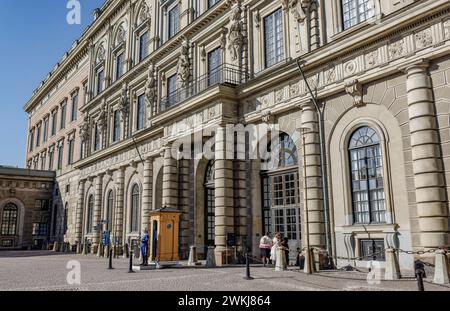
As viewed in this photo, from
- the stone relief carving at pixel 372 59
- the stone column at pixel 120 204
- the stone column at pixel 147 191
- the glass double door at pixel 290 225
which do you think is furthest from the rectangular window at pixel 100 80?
the stone relief carving at pixel 372 59

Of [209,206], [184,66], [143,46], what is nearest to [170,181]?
[209,206]

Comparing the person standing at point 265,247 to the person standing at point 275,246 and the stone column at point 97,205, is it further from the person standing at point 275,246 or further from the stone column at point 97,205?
the stone column at point 97,205

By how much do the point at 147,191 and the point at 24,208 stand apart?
29716mm

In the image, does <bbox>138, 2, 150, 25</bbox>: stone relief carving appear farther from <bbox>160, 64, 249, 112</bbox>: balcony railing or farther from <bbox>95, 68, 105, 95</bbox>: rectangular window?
<bbox>160, 64, 249, 112</bbox>: balcony railing

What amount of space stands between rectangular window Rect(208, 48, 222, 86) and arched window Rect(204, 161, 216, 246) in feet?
15.7

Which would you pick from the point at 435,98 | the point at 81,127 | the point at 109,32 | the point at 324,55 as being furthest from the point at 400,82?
the point at 81,127

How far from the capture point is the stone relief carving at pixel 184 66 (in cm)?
2534

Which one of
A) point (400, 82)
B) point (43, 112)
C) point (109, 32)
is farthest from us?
point (43, 112)

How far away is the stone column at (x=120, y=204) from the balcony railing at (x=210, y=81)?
7656 millimetres

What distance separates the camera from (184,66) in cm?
2545

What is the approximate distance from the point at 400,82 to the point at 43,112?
5409 cm

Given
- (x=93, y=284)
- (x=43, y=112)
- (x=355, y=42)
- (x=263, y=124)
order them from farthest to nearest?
(x=43, y=112) → (x=263, y=124) → (x=355, y=42) → (x=93, y=284)

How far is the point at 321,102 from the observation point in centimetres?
1680

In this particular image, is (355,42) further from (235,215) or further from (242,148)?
(235,215)
